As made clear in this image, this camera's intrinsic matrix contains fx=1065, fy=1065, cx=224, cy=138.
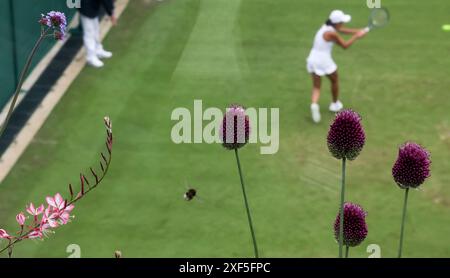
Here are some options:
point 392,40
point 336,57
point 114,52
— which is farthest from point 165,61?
point 392,40

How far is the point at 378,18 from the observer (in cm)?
1667

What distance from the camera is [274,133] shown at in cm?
1491

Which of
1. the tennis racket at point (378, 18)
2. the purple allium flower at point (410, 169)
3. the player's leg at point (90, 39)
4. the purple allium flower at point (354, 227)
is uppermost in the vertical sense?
the purple allium flower at point (410, 169)

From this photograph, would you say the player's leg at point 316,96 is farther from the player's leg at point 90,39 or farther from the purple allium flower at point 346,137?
the purple allium flower at point 346,137

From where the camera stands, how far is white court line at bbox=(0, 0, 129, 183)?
14273 mm

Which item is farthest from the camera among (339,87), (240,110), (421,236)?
(339,87)

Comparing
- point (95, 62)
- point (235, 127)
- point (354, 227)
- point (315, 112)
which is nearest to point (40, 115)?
point (95, 62)

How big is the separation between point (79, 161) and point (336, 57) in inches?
195

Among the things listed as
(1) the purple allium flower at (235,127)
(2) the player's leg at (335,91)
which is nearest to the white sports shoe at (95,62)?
(2) the player's leg at (335,91)

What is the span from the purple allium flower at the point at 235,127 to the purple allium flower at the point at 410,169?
0.53 meters

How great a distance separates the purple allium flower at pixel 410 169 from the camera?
3568 mm

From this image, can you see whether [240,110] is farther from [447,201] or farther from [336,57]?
[336,57]

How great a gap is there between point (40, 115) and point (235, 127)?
12.1 m
